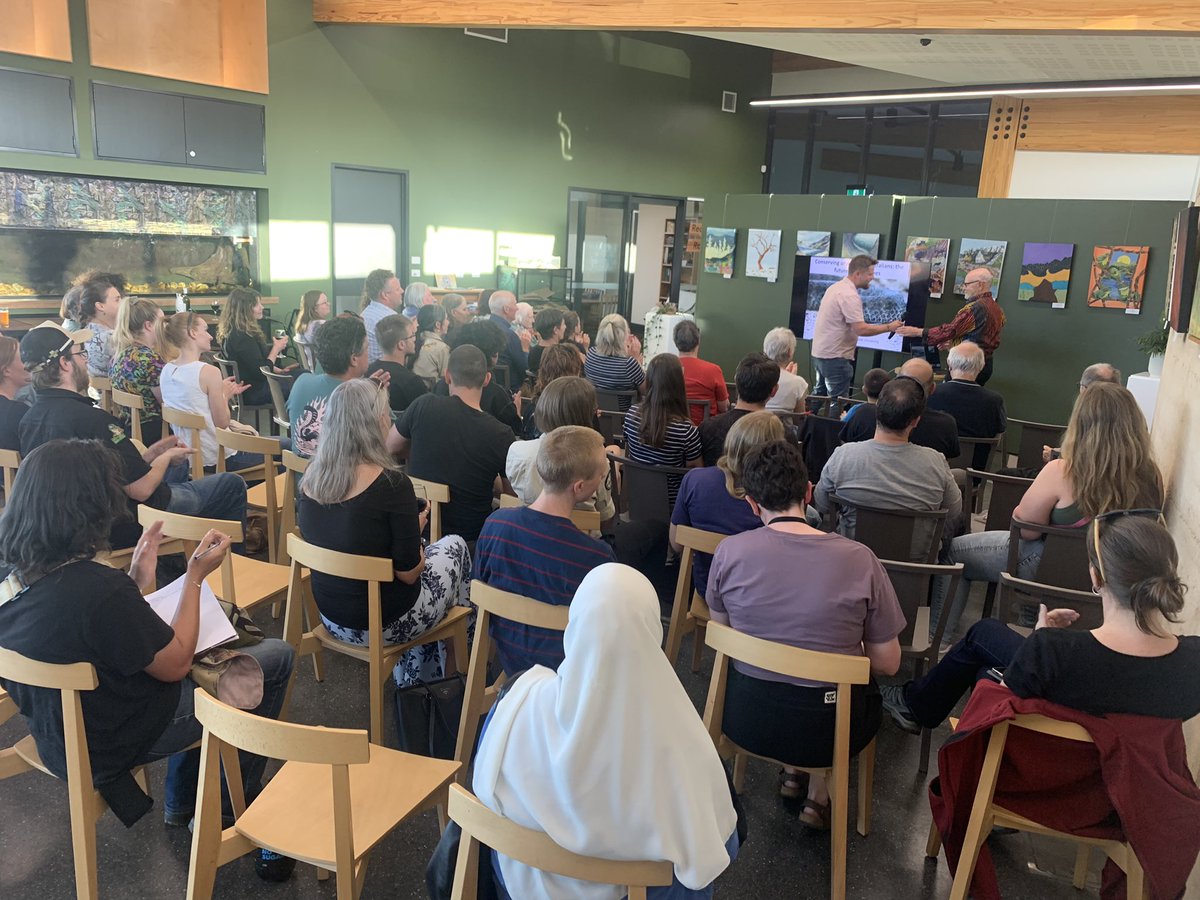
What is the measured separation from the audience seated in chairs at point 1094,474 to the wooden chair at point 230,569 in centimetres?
247

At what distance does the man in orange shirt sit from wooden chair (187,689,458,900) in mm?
3645

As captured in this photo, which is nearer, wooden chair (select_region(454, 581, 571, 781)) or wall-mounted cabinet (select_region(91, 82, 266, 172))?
wooden chair (select_region(454, 581, 571, 781))

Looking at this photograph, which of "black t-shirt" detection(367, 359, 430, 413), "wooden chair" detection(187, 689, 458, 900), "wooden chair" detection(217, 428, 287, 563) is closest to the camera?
"wooden chair" detection(187, 689, 458, 900)

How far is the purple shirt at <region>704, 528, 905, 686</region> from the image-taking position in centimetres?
238

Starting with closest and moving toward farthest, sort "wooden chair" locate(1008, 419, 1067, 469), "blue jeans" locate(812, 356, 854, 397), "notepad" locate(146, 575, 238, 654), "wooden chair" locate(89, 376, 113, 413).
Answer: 1. "notepad" locate(146, 575, 238, 654)
2. "wooden chair" locate(1008, 419, 1067, 469)
3. "wooden chair" locate(89, 376, 113, 413)
4. "blue jeans" locate(812, 356, 854, 397)

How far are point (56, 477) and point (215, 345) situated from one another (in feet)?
22.3

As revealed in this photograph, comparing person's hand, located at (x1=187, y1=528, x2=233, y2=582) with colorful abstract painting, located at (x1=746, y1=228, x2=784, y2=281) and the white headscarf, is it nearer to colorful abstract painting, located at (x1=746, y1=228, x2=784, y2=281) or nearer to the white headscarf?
the white headscarf

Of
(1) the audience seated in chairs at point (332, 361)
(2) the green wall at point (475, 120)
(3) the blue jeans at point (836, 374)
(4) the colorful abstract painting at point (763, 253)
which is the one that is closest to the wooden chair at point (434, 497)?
(1) the audience seated in chairs at point (332, 361)

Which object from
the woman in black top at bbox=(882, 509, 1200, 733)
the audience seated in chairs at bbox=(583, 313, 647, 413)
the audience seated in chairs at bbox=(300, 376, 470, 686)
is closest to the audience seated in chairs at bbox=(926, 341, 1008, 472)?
the audience seated in chairs at bbox=(583, 313, 647, 413)

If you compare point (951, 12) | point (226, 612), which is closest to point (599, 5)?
point (951, 12)

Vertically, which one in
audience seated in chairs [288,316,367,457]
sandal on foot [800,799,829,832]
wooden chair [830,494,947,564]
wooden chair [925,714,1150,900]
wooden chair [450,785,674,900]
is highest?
audience seated in chairs [288,316,367,457]

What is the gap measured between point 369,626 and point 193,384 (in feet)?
7.84

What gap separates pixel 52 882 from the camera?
7.84 ft

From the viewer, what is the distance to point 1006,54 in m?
8.34
